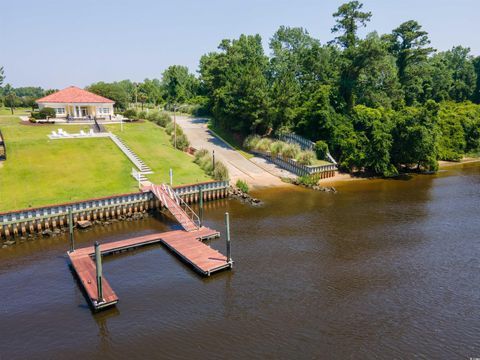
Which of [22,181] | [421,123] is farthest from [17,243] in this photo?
[421,123]

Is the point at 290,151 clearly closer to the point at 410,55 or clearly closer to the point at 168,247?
the point at 168,247

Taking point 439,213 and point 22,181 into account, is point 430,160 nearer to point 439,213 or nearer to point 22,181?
point 439,213

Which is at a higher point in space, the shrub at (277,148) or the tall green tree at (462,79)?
the tall green tree at (462,79)

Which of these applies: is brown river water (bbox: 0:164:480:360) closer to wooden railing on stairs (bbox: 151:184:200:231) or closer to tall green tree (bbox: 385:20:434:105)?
wooden railing on stairs (bbox: 151:184:200:231)

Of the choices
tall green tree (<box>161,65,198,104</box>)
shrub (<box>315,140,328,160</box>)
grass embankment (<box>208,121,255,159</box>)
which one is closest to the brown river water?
shrub (<box>315,140,328,160</box>)

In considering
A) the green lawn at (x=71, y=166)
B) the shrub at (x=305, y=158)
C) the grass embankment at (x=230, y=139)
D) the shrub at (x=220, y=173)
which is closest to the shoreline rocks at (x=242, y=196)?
the shrub at (x=220, y=173)

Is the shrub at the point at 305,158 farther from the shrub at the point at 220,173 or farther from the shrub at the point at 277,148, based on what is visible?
the shrub at the point at 220,173
